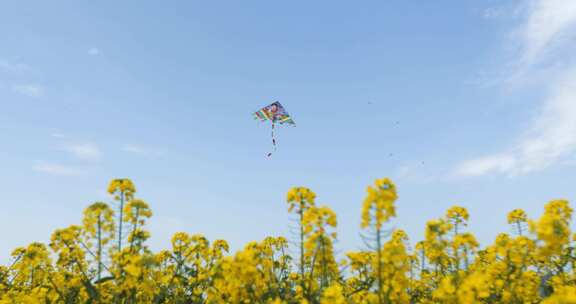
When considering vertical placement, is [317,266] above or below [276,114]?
below

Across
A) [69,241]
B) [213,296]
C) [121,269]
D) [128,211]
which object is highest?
[128,211]

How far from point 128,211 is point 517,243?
6320 mm

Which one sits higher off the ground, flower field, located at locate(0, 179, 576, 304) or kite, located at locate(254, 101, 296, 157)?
kite, located at locate(254, 101, 296, 157)

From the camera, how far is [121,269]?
22.2 feet

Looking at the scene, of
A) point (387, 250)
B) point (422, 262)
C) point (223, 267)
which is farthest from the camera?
point (422, 262)

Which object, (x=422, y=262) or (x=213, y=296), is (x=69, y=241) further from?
(x=422, y=262)

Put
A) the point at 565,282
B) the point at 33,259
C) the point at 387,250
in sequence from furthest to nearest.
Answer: the point at 33,259 < the point at 565,282 < the point at 387,250

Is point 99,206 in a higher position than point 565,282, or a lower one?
higher

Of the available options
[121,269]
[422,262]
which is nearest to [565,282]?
[422,262]

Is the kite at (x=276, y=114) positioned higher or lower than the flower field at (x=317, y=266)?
higher

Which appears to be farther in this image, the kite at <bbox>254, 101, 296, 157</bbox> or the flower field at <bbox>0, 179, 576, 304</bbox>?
the kite at <bbox>254, 101, 296, 157</bbox>

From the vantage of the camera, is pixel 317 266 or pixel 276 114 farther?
pixel 276 114

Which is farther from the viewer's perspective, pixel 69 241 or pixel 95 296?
pixel 69 241

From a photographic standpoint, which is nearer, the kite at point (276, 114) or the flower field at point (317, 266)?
the flower field at point (317, 266)
